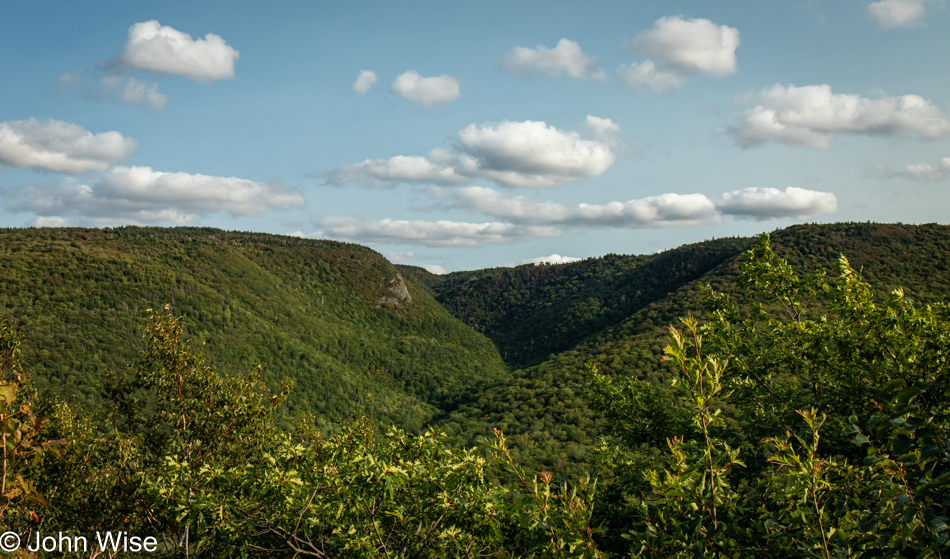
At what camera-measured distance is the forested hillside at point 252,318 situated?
82.8 meters

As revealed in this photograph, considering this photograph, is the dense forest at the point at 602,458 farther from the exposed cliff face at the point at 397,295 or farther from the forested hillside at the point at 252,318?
the exposed cliff face at the point at 397,295

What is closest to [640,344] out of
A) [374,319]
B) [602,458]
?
[602,458]

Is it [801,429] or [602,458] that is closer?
[801,429]

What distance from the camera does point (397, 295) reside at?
18812cm

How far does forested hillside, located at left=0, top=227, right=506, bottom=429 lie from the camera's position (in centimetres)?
8281

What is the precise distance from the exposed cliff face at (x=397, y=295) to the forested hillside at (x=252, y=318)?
1.94 feet

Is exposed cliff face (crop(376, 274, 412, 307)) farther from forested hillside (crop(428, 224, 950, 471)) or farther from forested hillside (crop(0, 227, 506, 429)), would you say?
forested hillside (crop(428, 224, 950, 471))

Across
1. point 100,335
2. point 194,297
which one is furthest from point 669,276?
point 100,335

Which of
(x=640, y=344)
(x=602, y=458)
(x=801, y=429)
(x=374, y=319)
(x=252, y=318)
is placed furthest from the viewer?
(x=374, y=319)

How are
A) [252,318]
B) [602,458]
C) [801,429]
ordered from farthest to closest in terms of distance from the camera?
[252,318], [602,458], [801,429]

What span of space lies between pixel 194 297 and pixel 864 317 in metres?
130

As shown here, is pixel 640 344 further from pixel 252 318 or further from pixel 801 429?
pixel 252 318

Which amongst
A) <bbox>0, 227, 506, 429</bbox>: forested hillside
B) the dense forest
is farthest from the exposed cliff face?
the dense forest

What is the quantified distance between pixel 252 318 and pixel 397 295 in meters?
72.7
